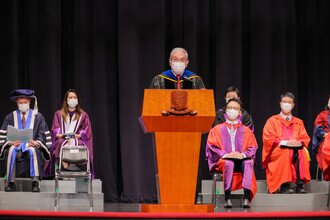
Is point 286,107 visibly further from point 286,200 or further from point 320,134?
point 286,200

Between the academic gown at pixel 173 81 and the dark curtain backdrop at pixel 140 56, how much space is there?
148 inches

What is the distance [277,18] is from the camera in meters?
11.1

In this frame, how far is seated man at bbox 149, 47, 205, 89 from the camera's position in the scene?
6.80m

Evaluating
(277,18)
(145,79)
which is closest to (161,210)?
(145,79)

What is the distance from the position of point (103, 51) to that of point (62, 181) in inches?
96.1

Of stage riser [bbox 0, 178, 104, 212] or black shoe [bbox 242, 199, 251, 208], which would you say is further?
stage riser [bbox 0, 178, 104, 212]

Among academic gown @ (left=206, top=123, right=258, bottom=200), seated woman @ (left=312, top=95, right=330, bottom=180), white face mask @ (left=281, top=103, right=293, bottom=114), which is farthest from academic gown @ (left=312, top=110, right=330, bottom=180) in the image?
academic gown @ (left=206, top=123, right=258, bottom=200)

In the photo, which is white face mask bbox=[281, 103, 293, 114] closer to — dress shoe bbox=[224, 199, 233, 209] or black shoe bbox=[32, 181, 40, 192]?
dress shoe bbox=[224, 199, 233, 209]

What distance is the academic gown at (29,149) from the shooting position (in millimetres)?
9023

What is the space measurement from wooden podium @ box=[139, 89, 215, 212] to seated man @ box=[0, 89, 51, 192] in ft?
9.91

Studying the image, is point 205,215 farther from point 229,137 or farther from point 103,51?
point 103,51

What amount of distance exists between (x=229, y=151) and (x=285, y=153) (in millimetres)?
769

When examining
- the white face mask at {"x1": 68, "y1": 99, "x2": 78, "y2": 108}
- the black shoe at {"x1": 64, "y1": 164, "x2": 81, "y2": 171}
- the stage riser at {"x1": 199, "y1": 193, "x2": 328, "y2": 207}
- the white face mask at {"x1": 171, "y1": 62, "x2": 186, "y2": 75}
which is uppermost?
the white face mask at {"x1": 171, "y1": 62, "x2": 186, "y2": 75}

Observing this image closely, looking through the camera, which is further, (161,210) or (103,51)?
(103,51)
